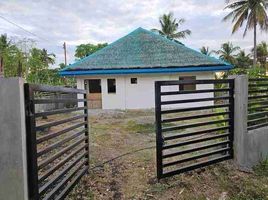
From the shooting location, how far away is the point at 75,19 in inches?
1019

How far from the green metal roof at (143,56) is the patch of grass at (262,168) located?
11.7m

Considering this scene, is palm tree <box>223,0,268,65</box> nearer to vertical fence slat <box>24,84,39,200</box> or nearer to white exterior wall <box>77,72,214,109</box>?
white exterior wall <box>77,72,214,109</box>

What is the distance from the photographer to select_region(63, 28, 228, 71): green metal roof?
57.9ft

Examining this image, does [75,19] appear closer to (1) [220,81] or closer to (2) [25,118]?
(1) [220,81]

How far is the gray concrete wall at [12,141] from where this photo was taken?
2.69 m

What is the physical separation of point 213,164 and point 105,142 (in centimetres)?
312

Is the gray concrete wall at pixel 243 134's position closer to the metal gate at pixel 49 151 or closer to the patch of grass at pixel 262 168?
the patch of grass at pixel 262 168

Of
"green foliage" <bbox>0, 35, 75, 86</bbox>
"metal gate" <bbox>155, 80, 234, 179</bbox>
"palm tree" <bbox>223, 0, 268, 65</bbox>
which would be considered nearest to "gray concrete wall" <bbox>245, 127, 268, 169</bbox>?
"metal gate" <bbox>155, 80, 234, 179</bbox>

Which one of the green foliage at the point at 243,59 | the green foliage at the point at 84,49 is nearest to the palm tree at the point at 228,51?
the green foliage at the point at 243,59

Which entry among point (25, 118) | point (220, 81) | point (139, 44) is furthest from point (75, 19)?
point (25, 118)

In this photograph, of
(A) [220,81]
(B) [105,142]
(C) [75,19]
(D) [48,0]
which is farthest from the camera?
(C) [75,19]

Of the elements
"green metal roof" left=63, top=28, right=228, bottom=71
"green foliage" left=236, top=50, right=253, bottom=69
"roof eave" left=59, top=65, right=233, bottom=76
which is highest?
"green foliage" left=236, top=50, right=253, bottom=69

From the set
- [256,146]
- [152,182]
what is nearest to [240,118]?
[256,146]

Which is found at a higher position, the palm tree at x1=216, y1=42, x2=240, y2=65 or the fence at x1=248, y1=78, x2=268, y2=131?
the palm tree at x1=216, y1=42, x2=240, y2=65
